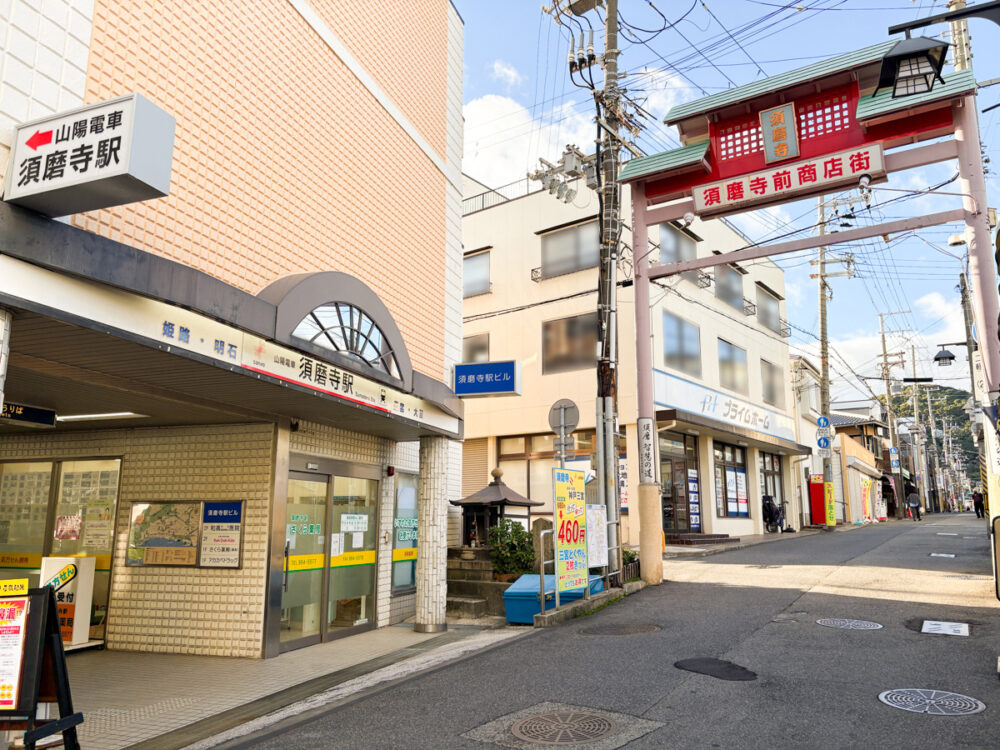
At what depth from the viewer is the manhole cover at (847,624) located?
841 centimetres

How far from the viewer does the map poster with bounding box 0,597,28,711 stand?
15.0 feet

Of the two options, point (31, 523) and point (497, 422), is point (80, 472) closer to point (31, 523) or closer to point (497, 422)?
point (31, 523)

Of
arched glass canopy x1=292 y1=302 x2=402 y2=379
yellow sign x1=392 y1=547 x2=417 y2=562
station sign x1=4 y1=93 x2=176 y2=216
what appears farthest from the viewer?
yellow sign x1=392 y1=547 x2=417 y2=562

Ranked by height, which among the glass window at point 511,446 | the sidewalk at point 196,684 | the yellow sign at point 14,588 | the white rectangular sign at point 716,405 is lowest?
the sidewalk at point 196,684

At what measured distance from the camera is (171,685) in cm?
754

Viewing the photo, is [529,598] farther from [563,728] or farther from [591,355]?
[591,355]

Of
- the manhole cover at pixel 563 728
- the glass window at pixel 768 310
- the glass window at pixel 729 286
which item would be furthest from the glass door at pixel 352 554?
the glass window at pixel 768 310

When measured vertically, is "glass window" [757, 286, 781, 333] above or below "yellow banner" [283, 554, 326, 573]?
above

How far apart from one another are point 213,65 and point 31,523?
773 cm

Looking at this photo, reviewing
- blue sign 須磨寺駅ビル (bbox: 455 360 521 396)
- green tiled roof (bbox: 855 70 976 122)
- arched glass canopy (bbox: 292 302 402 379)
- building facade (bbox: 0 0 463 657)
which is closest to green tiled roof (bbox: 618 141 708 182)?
green tiled roof (bbox: 855 70 976 122)

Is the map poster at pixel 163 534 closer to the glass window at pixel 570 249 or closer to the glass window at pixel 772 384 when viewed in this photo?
the glass window at pixel 570 249

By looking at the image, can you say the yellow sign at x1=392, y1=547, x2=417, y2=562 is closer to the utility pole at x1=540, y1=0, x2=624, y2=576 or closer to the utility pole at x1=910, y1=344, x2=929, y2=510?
the utility pole at x1=540, y1=0, x2=624, y2=576

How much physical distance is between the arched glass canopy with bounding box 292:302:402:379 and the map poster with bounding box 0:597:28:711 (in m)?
3.27

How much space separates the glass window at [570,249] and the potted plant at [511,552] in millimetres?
11243
